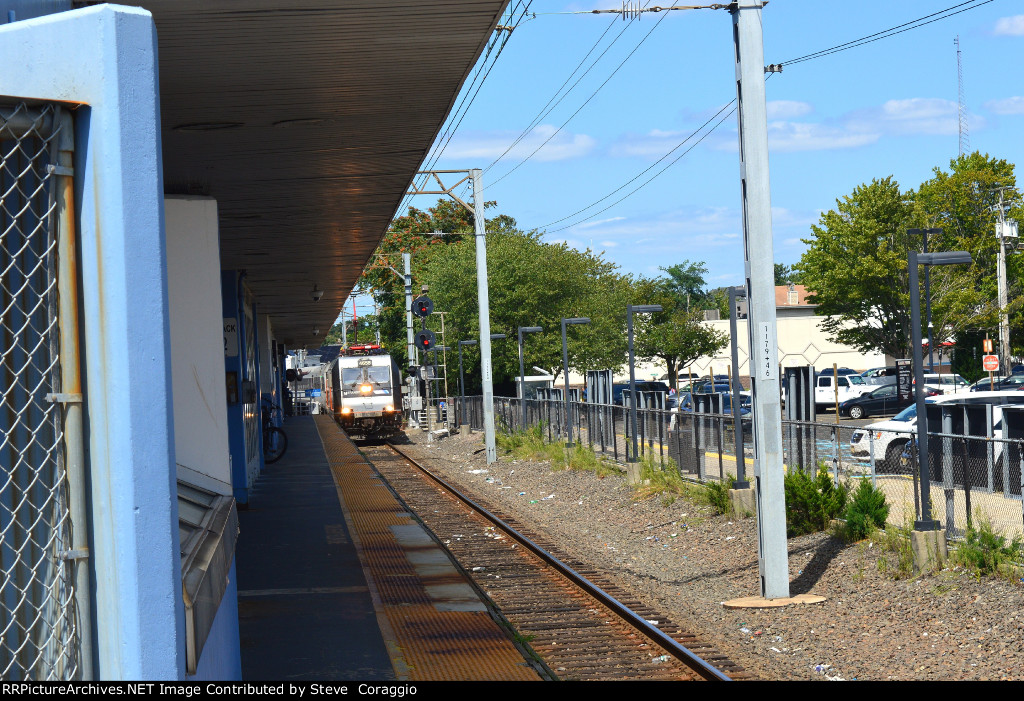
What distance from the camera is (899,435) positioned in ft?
59.4

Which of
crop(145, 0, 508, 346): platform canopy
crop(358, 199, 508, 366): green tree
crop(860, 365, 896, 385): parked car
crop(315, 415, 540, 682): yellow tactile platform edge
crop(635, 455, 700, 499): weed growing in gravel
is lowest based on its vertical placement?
crop(315, 415, 540, 682): yellow tactile platform edge

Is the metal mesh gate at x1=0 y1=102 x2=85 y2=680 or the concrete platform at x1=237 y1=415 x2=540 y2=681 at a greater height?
the metal mesh gate at x1=0 y1=102 x2=85 y2=680

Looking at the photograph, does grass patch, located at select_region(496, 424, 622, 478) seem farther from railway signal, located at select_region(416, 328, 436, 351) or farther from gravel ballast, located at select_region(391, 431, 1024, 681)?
gravel ballast, located at select_region(391, 431, 1024, 681)

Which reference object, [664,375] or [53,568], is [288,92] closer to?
[53,568]

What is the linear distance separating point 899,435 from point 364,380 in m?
23.4

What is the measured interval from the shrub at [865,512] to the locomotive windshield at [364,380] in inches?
1067

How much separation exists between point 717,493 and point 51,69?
12.9 m

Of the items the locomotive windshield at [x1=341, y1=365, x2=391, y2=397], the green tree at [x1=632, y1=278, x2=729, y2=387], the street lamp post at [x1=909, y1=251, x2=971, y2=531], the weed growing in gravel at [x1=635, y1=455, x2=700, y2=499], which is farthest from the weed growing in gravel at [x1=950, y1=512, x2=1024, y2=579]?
the green tree at [x1=632, y1=278, x2=729, y2=387]

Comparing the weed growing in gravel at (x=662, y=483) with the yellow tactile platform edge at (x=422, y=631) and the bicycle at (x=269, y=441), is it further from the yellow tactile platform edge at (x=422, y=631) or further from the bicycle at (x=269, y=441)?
the bicycle at (x=269, y=441)

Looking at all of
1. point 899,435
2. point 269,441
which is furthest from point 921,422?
point 269,441

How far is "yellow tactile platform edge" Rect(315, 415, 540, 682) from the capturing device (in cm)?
802

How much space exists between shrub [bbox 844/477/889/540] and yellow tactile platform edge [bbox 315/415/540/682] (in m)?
4.56

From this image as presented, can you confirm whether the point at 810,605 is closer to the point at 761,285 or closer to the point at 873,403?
the point at 761,285

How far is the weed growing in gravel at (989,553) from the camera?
959cm
